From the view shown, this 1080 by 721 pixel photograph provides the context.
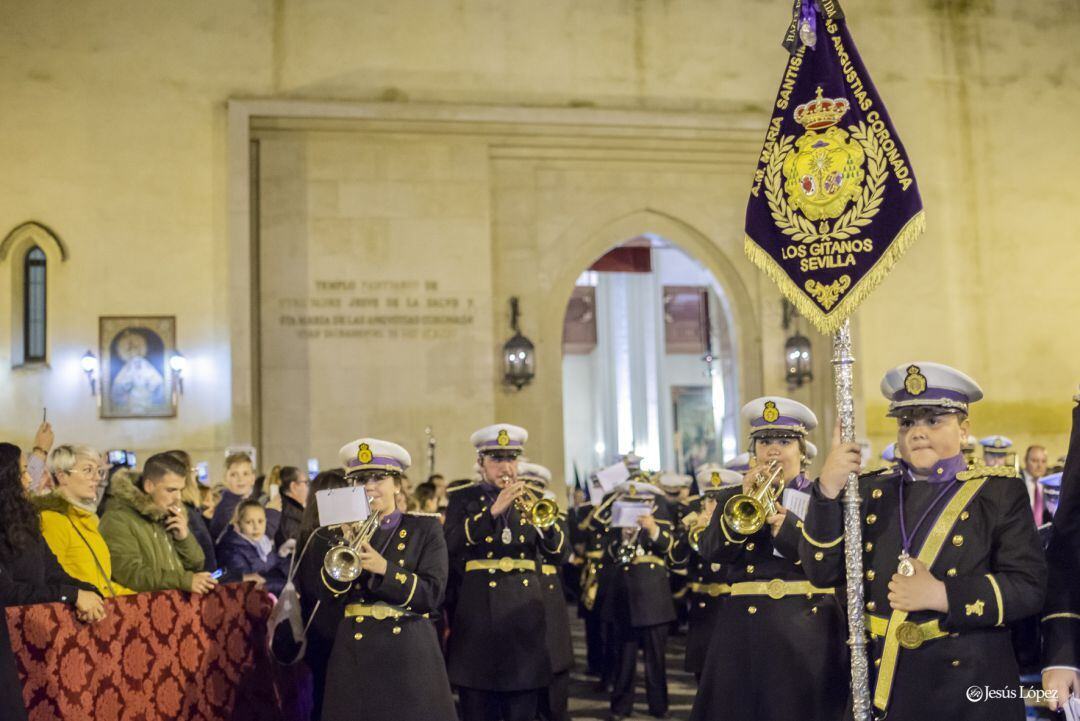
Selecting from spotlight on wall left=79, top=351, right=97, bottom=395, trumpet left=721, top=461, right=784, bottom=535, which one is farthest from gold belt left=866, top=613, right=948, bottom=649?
spotlight on wall left=79, top=351, right=97, bottom=395

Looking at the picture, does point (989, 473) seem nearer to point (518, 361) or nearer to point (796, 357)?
point (518, 361)

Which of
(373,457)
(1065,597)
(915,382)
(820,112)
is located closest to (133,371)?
(373,457)

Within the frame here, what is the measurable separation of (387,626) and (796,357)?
12.1 metres

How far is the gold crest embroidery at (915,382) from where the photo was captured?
13.9 ft

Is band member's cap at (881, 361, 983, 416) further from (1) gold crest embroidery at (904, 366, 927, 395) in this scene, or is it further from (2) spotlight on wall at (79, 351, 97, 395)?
(2) spotlight on wall at (79, 351, 97, 395)

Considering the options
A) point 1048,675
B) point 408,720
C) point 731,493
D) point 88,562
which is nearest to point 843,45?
point 731,493

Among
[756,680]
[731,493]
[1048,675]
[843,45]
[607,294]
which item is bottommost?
[756,680]

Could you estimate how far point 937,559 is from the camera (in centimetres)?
404

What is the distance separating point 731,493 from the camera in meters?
5.67

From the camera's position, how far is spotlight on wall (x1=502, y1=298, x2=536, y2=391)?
15883mm

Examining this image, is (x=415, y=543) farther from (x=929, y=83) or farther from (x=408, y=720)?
(x=929, y=83)

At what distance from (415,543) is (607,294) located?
88.1 ft

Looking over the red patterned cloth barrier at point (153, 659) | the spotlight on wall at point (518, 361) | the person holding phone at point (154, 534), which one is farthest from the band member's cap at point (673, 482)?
the person holding phone at point (154, 534)

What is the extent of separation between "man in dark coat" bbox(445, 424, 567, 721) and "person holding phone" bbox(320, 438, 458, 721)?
48.2 inches
